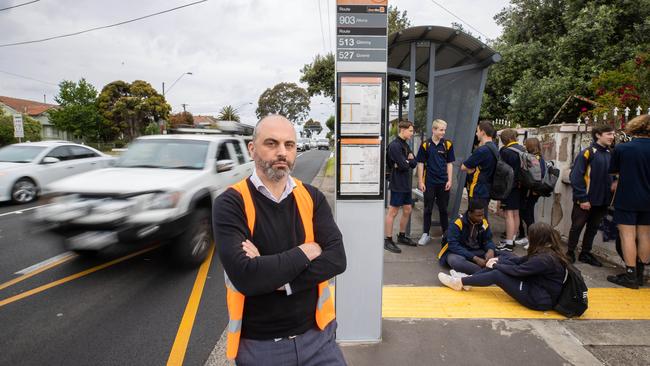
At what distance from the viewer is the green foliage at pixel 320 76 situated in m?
22.9

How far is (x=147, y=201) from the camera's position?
14.7ft

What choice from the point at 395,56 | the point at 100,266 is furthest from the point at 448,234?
the point at 100,266

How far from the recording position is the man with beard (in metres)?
1.65

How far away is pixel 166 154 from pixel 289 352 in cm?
476

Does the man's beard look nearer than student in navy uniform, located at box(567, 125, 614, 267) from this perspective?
Yes

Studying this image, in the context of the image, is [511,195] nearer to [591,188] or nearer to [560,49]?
[591,188]

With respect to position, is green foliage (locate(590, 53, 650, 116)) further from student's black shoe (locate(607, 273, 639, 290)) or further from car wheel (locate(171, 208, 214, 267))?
car wheel (locate(171, 208, 214, 267))

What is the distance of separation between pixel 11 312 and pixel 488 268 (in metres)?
4.96

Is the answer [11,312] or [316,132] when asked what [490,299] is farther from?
[316,132]

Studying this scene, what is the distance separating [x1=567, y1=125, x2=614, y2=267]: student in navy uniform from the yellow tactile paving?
2.96ft

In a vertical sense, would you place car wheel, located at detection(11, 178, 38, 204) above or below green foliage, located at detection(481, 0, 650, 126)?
below

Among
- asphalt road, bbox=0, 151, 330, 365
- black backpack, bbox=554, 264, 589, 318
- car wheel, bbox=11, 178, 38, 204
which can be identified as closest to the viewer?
asphalt road, bbox=0, 151, 330, 365

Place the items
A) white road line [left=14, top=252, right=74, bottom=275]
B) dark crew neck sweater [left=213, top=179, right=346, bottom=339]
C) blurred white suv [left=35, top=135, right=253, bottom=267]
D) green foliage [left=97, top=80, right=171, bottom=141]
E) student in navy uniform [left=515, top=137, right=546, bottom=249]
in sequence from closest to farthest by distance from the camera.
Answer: dark crew neck sweater [left=213, top=179, right=346, bottom=339] < blurred white suv [left=35, top=135, right=253, bottom=267] < white road line [left=14, top=252, right=74, bottom=275] < student in navy uniform [left=515, top=137, right=546, bottom=249] < green foliage [left=97, top=80, right=171, bottom=141]

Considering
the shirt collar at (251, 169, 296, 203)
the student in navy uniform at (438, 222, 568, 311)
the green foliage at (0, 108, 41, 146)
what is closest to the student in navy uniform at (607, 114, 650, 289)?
the student in navy uniform at (438, 222, 568, 311)
